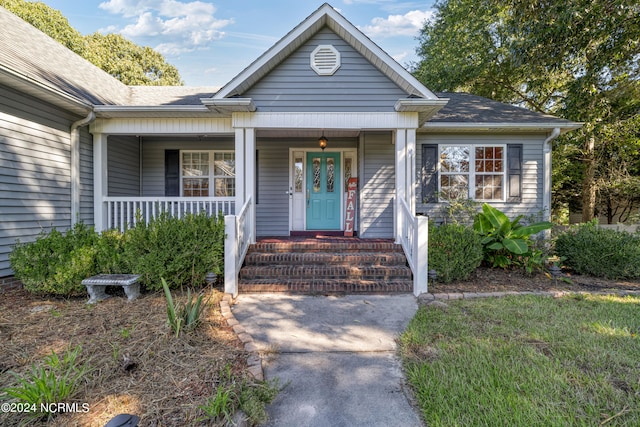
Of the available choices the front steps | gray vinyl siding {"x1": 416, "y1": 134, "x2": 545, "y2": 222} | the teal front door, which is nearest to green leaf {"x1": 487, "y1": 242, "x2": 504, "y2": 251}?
the front steps

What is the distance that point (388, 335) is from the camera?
334 centimetres

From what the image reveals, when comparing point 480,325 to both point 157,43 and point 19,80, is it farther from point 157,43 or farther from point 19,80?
point 157,43

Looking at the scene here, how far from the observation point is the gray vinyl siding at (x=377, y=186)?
703 centimetres

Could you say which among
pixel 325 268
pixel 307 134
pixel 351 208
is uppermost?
pixel 307 134

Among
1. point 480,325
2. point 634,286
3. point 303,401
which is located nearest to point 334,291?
point 480,325

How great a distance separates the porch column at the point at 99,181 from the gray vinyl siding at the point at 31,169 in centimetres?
42

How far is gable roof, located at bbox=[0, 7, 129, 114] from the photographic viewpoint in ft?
15.1

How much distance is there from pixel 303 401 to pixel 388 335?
4.52ft

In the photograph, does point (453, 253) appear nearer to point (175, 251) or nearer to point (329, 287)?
point (329, 287)

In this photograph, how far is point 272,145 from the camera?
25.9 feet

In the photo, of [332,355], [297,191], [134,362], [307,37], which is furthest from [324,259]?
[307,37]

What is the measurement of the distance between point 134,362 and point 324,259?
129 inches

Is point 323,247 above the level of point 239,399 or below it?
above

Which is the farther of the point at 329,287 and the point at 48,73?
the point at 48,73
